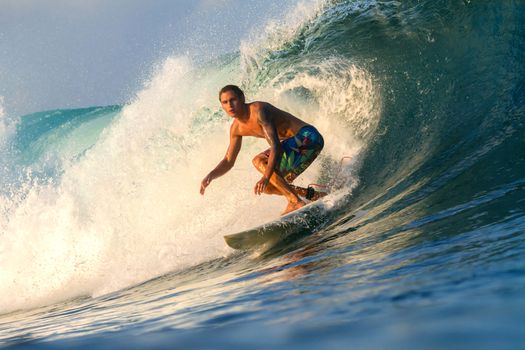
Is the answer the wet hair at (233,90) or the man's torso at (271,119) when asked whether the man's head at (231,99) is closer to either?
the wet hair at (233,90)

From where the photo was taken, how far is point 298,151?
19.2 ft

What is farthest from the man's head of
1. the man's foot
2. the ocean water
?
the ocean water

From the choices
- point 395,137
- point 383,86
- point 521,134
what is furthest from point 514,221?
point 383,86

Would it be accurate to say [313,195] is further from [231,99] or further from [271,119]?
[231,99]

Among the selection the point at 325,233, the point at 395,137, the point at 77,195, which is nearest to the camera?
the point at 325,233

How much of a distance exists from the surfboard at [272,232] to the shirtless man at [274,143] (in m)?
0.29

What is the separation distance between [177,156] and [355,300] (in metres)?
6.74

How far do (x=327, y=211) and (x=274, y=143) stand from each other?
2.58ft

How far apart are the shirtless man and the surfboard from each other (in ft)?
0.96

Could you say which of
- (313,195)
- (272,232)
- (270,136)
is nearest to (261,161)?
(270,136)

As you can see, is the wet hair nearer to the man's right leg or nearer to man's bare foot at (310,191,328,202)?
the man's right leg

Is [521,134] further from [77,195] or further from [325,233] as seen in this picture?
[77,195]

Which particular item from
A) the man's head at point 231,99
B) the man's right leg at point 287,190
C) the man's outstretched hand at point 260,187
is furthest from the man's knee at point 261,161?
the man's outstretched hand at point 260,187

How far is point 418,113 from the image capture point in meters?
7.52
